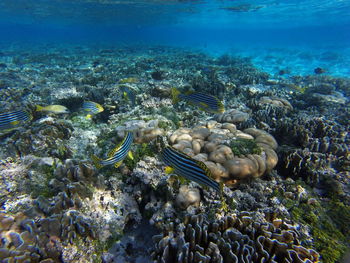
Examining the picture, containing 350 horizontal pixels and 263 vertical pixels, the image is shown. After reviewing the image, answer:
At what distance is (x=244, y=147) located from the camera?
4.79m

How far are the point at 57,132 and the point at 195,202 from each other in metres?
5.40

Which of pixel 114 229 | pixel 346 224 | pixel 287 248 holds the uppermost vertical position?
pixel 287 248

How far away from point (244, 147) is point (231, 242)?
254cm

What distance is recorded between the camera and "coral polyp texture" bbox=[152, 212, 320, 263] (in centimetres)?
264

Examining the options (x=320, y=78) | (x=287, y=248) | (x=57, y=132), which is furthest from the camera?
(x=320, y=78)

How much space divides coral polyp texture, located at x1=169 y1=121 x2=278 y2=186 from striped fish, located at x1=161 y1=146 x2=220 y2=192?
1.36m

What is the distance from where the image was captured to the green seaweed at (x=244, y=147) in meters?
4.63

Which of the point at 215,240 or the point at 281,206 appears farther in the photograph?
the point at 281,206

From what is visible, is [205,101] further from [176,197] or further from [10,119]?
[10,119]

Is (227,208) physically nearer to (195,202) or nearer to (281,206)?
(195,202)

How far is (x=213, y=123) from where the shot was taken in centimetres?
646

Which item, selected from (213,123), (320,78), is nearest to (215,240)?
(213,123)

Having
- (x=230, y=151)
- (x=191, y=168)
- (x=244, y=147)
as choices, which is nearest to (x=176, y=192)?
(x=191, y=168)

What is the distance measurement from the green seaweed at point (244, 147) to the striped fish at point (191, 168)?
6.87 feet
